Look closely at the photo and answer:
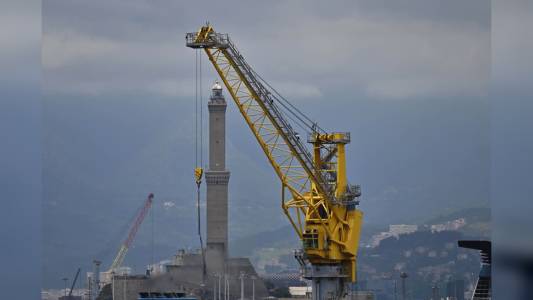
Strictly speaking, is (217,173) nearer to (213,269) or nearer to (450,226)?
(213,269)

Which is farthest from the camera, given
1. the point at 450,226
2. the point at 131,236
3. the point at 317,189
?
the point at 131,236

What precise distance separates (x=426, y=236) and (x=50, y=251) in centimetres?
3501

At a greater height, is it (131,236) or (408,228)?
(131,236)

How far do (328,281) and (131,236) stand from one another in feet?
237

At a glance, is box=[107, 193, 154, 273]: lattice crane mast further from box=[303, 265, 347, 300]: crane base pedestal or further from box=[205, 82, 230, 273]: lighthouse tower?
box=[303, 265, 347, 300]: crane base pedestal

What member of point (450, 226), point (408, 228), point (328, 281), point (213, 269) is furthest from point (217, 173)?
point (328, 281)

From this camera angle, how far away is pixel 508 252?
13289 millimetres

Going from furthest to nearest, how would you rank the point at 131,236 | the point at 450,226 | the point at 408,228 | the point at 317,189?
the point at 131,236
the point at 408,228
the point at 450,226
the point at 317,189

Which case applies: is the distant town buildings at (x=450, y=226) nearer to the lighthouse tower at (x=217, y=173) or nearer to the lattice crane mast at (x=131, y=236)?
the lighthouse tower at (x=217, y=173)

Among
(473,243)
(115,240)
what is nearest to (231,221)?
(115,240)

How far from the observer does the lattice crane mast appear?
13062 centimetres

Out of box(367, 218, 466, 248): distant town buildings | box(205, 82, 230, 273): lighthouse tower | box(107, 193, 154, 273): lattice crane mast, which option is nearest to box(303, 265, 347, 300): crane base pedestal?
box(205, 82, 230, 273): lighthouse tower

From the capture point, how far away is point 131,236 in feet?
458

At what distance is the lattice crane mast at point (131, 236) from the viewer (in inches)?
5143
